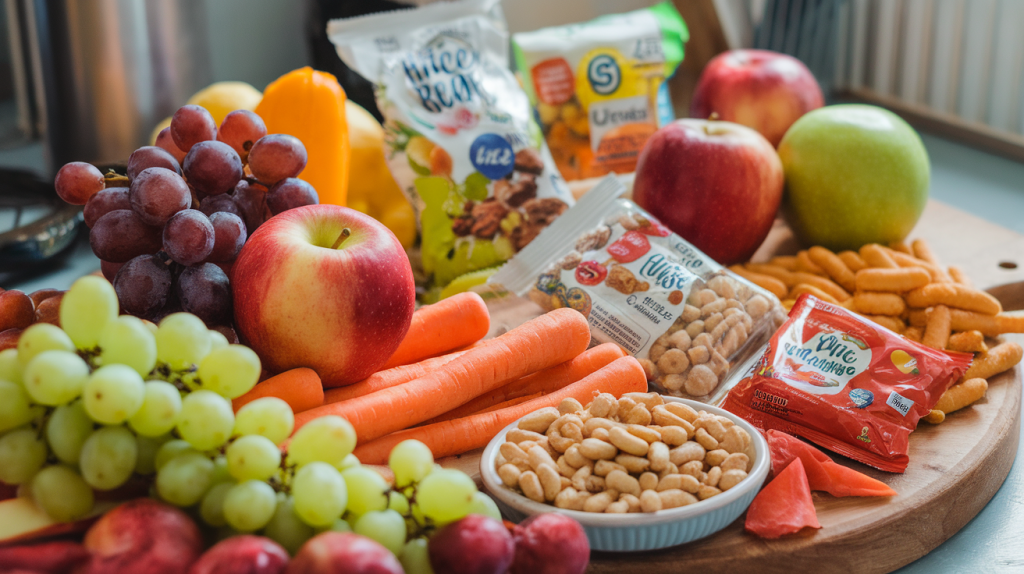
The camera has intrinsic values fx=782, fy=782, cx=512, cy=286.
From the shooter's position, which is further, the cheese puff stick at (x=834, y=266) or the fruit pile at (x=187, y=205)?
the cheese puff stick at (x=834, y=266)

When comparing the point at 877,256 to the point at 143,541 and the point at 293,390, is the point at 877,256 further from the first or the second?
the point at 143,541

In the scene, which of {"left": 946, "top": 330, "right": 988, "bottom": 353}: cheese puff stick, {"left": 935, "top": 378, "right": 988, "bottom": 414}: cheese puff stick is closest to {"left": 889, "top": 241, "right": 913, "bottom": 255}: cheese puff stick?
{"left": 946, "top": 330, "right": 988, "bottom": 353}: cheese puff stick

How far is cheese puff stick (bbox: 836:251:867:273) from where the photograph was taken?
1101 mm

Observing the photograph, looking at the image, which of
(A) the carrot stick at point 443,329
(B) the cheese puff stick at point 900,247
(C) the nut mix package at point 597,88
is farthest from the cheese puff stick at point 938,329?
(C) the nut mix package at point 597,88

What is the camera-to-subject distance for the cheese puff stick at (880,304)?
98cm

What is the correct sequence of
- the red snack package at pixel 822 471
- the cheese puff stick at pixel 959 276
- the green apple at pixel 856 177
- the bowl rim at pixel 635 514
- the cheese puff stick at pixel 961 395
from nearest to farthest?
the bowl rim at pixel 635 514
the red snack package at pixel 822 471
the cheese puff stick at pixel 961 395
the cheese puff stick at pixel 959 276
the green apple at pixel 856 177

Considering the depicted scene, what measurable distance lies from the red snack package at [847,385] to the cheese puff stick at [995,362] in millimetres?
35

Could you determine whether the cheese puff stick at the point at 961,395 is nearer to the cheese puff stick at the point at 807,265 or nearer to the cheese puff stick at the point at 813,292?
the cheese puff stick at the point at 813,292

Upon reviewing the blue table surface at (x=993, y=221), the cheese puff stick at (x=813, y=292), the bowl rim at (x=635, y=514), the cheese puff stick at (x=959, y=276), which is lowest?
the blue table surface at (x=993, y=221)

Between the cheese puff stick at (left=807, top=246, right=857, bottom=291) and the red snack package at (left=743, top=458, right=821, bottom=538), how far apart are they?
465mm

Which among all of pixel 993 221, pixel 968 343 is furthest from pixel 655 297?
pixel 993 221

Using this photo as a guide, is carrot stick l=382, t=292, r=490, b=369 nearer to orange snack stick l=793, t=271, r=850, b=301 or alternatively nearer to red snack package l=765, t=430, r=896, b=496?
red snack package l=765, t=430, r=896, b=496

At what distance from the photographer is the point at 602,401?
702 mm

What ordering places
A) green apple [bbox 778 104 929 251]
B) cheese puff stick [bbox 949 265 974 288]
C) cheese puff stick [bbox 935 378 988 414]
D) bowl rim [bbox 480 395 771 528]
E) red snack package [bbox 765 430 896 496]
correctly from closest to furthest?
1. bowl rim [bbox 480 395 771 528]
2. red snack package [bbox 765 430 896 496]
3. cheese puff stick [bbox 935 378 988 414]
4. cheese puff stick [bbox 949 265 974 288]
5. green apple [bbox 778 104 929 251]
